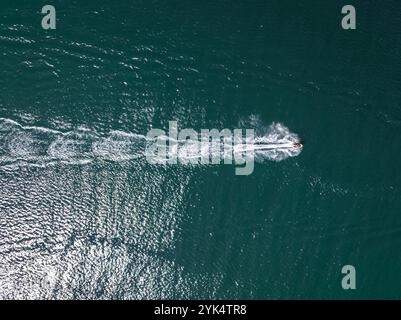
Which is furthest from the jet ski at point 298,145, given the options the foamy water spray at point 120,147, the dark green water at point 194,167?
the dark green water at point 194,167

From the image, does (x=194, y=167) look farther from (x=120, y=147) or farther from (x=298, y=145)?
(x=298, y=145)

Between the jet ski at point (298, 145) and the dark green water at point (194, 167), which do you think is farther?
the jet ski at point (298, 145)

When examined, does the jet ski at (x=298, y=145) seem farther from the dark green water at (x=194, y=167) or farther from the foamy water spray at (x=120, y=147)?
the dark green water at (x=194, y=167)

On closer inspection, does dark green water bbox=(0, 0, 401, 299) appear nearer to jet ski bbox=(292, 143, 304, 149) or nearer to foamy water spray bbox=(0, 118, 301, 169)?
foamy water spray bbox=(0, 118, 301, 169)

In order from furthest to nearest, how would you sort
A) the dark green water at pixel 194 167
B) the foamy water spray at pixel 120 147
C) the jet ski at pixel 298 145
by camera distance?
the jet ski at pixel 298 145 < the foamy water spray at pixel 120 147 < the dark green water at pixel 194 167

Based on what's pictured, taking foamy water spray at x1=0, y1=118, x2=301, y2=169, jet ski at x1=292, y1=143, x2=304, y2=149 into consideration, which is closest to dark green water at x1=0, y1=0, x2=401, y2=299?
foamy water spray at x1=0, y1=118, x2=301, y2=169

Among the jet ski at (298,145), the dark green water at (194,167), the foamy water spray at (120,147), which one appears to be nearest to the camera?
the dark green water at (194,167)

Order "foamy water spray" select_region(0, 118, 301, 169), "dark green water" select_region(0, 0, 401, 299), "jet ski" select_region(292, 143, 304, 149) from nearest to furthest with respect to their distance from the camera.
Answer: "dark green water" select_region(0, 0, 401, 299)
"foamy water spray" select_region(0, 118, 301, 169)
"jet ski" select_region(292, 143, 304, 149)

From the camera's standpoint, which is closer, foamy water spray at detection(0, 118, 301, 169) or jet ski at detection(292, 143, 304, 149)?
foamy water spray at detection(0, 118, 301, 169)

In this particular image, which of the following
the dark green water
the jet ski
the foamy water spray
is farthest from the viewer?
the jet ski
